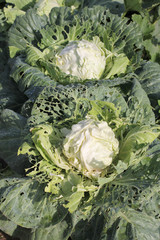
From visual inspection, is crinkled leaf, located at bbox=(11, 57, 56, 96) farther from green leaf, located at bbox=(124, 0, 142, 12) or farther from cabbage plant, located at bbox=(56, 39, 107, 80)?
green leaf, located at bbox=(124, 0, 142, 12)

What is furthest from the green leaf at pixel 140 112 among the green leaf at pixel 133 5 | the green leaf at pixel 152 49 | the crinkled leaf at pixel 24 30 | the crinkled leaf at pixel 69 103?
the green leaf at pixel 133 5

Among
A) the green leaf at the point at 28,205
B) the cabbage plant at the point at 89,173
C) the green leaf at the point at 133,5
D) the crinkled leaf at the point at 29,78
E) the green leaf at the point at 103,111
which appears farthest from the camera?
the green leaf at the point at 133,5

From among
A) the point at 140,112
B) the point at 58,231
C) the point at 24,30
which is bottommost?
the point at 58,231

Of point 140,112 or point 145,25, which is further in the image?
point 145,25

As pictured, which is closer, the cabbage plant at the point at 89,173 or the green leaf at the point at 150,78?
the cabbage plant at the point at 89,173

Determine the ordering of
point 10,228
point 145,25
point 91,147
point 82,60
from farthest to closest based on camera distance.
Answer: point 145,25 → point 82,60 → point 10,228 → point 91,147

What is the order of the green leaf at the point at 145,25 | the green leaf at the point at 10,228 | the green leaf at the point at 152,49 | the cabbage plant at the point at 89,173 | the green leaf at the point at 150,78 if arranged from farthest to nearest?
1. the green leaf at the point at 152,49
2. the green leaf at the point at 145,25
3. the green leaf at the point at 150,78
4. the green leaf at the point at 10,228
5. the cabbage plant at the point at 89,173

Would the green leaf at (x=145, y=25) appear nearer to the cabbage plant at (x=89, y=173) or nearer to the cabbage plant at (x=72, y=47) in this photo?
the cabbage plant at (x=72, y=47)

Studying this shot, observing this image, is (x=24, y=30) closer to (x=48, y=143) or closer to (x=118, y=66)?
(x=118, y=66)

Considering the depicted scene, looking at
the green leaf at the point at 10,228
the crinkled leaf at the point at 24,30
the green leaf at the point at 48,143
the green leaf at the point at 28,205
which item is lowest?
the green leaf at the point at 10,228

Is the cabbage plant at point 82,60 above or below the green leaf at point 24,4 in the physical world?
below

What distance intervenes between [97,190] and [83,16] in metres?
2.45

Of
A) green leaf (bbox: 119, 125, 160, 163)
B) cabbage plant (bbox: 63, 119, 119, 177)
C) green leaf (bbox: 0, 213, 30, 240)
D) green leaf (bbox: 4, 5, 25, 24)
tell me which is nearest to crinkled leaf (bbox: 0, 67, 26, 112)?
green leaf (bbox: 4, 5, 25, 24)

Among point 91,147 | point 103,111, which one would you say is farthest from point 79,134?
point 103,111
